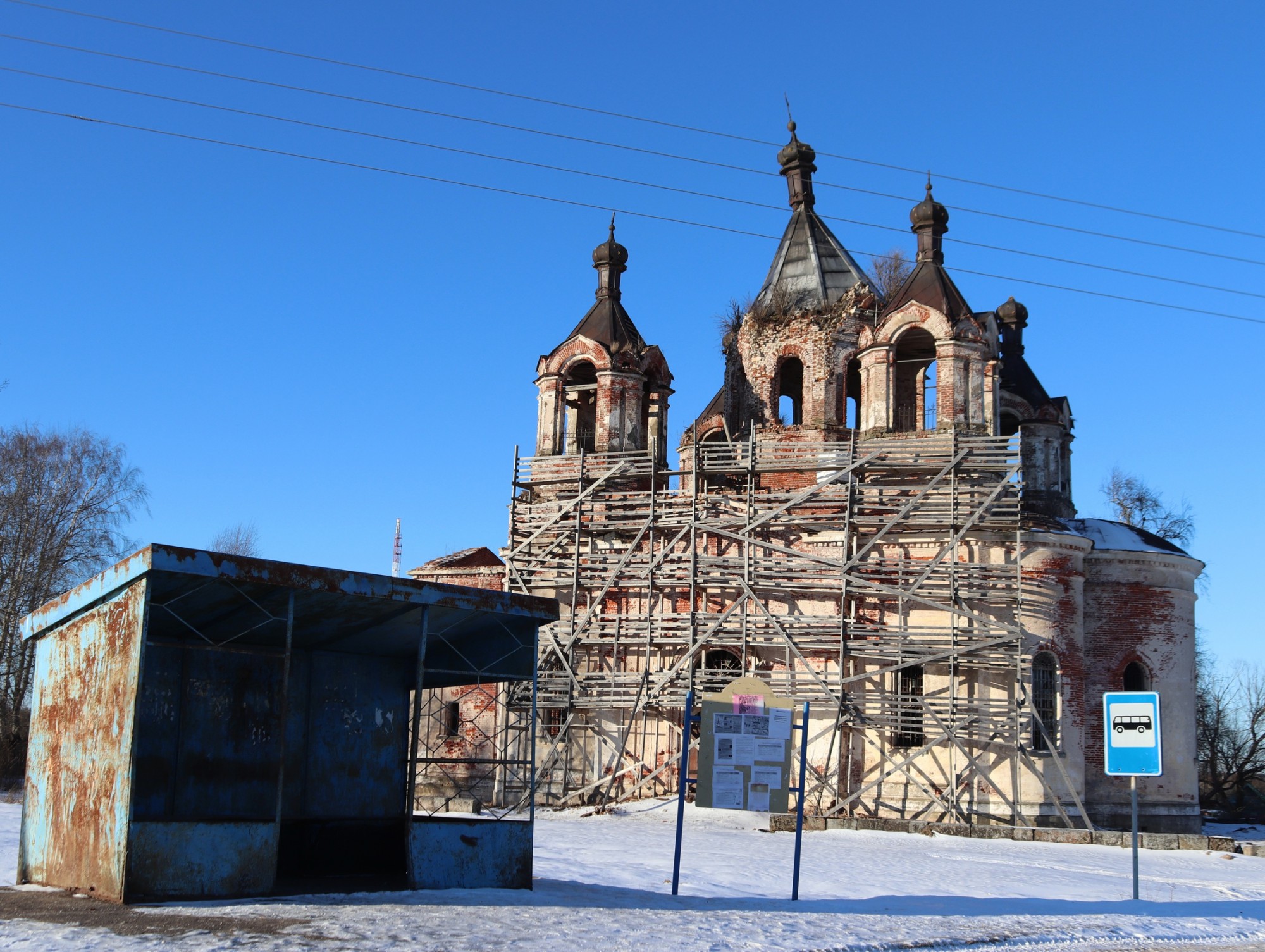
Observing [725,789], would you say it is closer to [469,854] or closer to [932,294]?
[469,854]

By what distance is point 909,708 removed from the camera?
72.8 ft

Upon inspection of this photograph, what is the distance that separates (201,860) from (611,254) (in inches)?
767

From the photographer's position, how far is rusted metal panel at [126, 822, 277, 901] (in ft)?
30.1

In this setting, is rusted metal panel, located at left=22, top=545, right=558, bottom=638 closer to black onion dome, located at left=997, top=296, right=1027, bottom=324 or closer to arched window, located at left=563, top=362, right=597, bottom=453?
arched window, located at left=563, top=362, right=597, bottom=453

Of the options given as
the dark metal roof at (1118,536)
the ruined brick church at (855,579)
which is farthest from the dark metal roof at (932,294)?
the dark metal roof at (1118,536)

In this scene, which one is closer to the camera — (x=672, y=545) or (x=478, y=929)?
(x=478, y=929)

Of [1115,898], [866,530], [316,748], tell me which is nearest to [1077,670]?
[866,530]

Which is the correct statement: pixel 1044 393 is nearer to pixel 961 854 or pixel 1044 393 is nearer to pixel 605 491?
pixel 605 491

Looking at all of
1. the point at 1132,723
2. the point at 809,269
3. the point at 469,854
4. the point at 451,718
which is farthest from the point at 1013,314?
the point at 469,854

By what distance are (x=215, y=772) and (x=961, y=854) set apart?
390 inches

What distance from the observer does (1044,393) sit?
28766 millimetres

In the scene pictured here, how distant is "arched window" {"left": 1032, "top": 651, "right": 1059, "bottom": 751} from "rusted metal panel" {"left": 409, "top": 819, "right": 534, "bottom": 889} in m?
13.9

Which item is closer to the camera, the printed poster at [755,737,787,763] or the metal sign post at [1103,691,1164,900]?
the printed poster at [755,737,787,763]

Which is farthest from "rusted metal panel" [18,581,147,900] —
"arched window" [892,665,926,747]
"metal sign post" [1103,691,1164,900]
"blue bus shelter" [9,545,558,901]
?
"arched window" [892,665,926,747]
